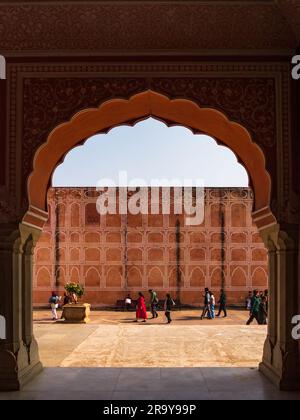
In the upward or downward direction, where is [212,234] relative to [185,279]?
upward

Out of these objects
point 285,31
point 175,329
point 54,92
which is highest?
point 285,31

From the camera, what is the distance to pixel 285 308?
237 inches

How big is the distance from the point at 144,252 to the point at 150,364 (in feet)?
50.3

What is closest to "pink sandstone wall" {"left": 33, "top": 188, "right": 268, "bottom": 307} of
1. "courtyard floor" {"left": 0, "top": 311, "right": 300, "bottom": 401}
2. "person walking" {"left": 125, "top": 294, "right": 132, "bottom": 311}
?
"person walking" {"left": 125, "top": 294, "right": 132, "bottom": 311}

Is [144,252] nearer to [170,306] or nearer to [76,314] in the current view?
[170,306]

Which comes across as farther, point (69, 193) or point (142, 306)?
→ point (69, 193)

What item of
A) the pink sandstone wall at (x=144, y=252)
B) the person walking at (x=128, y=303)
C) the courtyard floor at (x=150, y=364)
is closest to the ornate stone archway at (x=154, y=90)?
the courtyard floor at (x=150, y=364)

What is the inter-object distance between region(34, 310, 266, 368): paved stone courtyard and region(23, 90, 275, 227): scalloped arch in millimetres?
2736

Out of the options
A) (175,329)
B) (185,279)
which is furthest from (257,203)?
(185,279)

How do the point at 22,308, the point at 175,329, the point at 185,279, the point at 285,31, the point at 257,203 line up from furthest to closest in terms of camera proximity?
the point at 185,279
the point at 175,329
the point at 257,203
the point at 22,308
the point at 285,31

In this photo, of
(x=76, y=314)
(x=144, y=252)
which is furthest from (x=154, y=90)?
(x=144, y=252)

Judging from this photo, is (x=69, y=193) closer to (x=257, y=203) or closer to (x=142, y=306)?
(x=142, y=306)

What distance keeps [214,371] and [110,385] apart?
161cm

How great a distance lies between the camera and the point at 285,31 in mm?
5895
